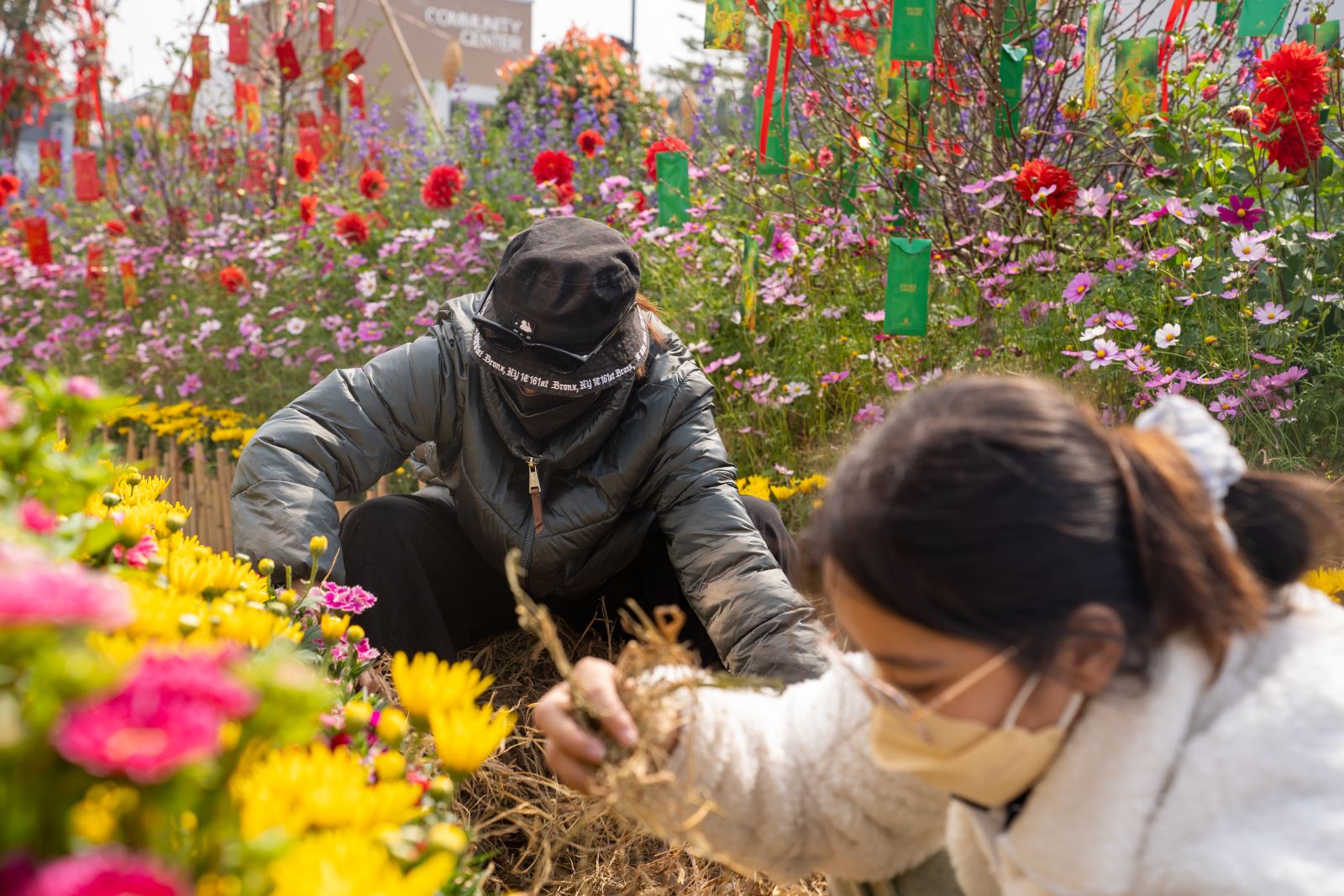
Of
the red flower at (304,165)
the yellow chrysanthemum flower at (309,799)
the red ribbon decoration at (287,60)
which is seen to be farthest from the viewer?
the red ribbon decoration at (287,60)

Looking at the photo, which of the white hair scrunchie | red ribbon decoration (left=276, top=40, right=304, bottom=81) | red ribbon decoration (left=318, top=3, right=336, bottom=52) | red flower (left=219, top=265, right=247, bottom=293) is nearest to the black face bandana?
the white hair scrunchie

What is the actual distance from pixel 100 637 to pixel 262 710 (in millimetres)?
211

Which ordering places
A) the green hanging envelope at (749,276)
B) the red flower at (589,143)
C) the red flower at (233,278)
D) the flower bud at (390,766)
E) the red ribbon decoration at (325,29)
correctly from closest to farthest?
the flower bud at (390,766)
the green hanging envelope at (749,276)
the red flower at (589,143)
the red flower at (233,278)
the red ribbon decoration at (325,29)

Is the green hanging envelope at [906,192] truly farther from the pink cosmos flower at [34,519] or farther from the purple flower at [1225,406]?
the pink cosmos flower at [34,519]

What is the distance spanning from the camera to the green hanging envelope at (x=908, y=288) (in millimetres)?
2367

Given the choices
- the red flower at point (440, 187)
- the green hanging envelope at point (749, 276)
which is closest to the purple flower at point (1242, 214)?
the green hanging envelope at point (749, 276)

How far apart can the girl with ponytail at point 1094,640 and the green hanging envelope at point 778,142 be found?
2.19m

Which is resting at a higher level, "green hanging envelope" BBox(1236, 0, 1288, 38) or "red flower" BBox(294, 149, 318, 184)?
"green hanging envelope" BBox(1236, 0, 1288, 38)

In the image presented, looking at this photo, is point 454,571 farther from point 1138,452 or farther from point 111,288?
point 111,288

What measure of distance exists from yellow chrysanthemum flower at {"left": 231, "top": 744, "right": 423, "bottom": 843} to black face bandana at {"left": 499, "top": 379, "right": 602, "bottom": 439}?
4.33 feet

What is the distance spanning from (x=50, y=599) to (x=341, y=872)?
7.7 inches

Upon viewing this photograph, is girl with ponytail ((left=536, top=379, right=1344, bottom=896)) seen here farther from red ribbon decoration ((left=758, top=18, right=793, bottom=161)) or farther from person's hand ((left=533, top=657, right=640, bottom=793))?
red ribbon decoration ((left=758, top=18, right=793, bottom=161))

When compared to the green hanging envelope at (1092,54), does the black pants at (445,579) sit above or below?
below

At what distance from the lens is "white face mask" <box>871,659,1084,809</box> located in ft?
2.89
